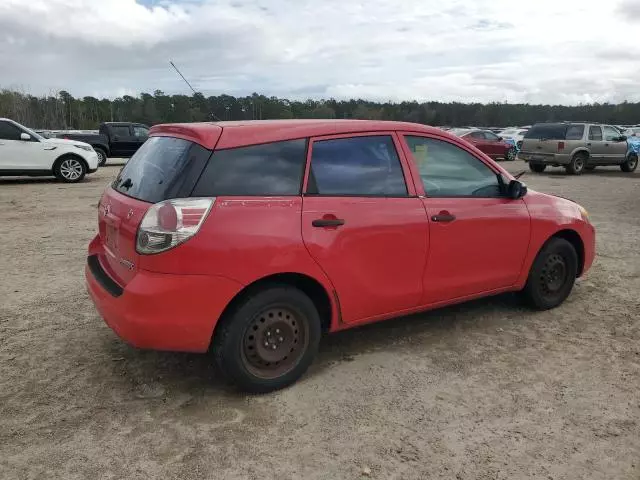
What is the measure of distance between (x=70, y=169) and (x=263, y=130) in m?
13.1

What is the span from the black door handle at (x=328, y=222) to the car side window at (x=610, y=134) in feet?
63.5

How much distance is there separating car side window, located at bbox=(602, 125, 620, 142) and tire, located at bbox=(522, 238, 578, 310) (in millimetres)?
17144

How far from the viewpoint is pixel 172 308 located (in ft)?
9.91

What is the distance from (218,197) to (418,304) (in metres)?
1.69

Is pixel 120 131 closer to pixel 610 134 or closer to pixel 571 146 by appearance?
pixel 571 146

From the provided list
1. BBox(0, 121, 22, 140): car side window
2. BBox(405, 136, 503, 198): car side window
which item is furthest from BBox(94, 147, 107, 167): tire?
BBox(405, 136, 503, 198): car side window

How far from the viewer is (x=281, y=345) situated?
11.1 ft

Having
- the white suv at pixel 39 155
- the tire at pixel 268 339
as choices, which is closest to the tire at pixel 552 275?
the tire at pixel 268 339

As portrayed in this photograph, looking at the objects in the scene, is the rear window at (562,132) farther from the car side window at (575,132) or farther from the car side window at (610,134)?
the car side window at (610,134)

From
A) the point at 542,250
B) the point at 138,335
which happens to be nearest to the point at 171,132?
the point at 138,335

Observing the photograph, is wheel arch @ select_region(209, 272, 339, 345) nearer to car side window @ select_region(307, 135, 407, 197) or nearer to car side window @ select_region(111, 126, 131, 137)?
car side window @ select_region(307, 135, 407, 197)

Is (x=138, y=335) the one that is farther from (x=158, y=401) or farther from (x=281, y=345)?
(x=281, y=345)

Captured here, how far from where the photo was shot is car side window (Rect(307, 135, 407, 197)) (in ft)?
11.4

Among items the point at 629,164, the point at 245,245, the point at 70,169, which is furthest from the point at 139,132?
the point at 245,245
